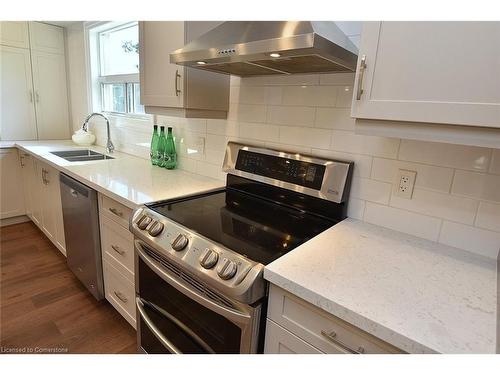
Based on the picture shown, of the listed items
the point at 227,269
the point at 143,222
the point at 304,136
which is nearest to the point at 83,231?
the point at 143,222

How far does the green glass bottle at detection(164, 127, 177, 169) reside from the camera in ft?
6.88

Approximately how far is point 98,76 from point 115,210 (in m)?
2.08

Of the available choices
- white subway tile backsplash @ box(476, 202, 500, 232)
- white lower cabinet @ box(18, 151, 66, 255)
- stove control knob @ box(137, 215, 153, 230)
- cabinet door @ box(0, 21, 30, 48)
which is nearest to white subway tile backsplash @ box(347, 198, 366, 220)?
white subway tile backsplash @ box(476, 202, 500, 232)

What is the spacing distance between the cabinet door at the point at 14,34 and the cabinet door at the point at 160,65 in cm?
211

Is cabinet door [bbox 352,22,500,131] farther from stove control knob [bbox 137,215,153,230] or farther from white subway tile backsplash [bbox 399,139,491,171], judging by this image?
stove control knob [bbox 137,215,153,230]

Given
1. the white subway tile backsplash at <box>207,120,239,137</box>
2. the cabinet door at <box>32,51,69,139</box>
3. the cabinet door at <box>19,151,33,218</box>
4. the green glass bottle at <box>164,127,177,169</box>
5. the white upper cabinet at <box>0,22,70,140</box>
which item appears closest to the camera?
the white subway tile backsplash at <box>207,120,239,137</box>

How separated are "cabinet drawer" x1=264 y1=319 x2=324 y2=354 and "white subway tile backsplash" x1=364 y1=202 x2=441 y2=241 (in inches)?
24.9

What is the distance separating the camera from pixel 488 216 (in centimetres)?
99

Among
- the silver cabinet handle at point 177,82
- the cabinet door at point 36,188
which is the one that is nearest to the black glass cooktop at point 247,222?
the silver cabinet handle at point 177,82

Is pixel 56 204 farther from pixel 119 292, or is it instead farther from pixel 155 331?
pixel 155 331

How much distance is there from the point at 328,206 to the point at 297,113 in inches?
18.7
